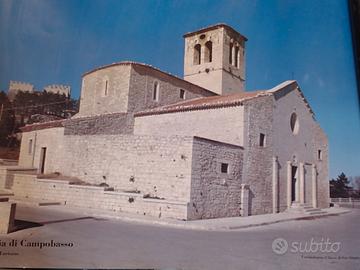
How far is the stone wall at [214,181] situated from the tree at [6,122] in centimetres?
385

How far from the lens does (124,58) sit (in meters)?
4.82

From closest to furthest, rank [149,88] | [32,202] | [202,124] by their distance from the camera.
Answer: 1. [32,202]
2. [202,124]
3. [149,88]

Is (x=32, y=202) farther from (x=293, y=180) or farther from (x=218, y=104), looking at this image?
(x=293, y=180)

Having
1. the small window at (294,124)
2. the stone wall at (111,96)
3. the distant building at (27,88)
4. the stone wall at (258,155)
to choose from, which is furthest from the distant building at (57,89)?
the small window at (294,124)

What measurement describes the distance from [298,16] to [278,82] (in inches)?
36.8

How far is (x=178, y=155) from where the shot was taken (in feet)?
24.0

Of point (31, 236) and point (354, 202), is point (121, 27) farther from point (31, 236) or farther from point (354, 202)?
point (354, 202)

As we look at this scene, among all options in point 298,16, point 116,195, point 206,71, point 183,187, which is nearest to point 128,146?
point 116,195

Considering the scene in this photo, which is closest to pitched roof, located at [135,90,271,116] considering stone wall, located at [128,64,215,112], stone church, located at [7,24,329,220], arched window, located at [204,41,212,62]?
stone church, located at [7,24,329,220]

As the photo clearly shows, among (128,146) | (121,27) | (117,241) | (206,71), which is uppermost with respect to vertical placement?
(206,71)

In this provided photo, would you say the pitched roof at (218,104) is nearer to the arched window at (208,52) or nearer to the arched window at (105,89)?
the arched window at (105,89)

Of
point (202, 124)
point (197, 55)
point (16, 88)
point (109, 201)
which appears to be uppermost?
point (197, 55)
